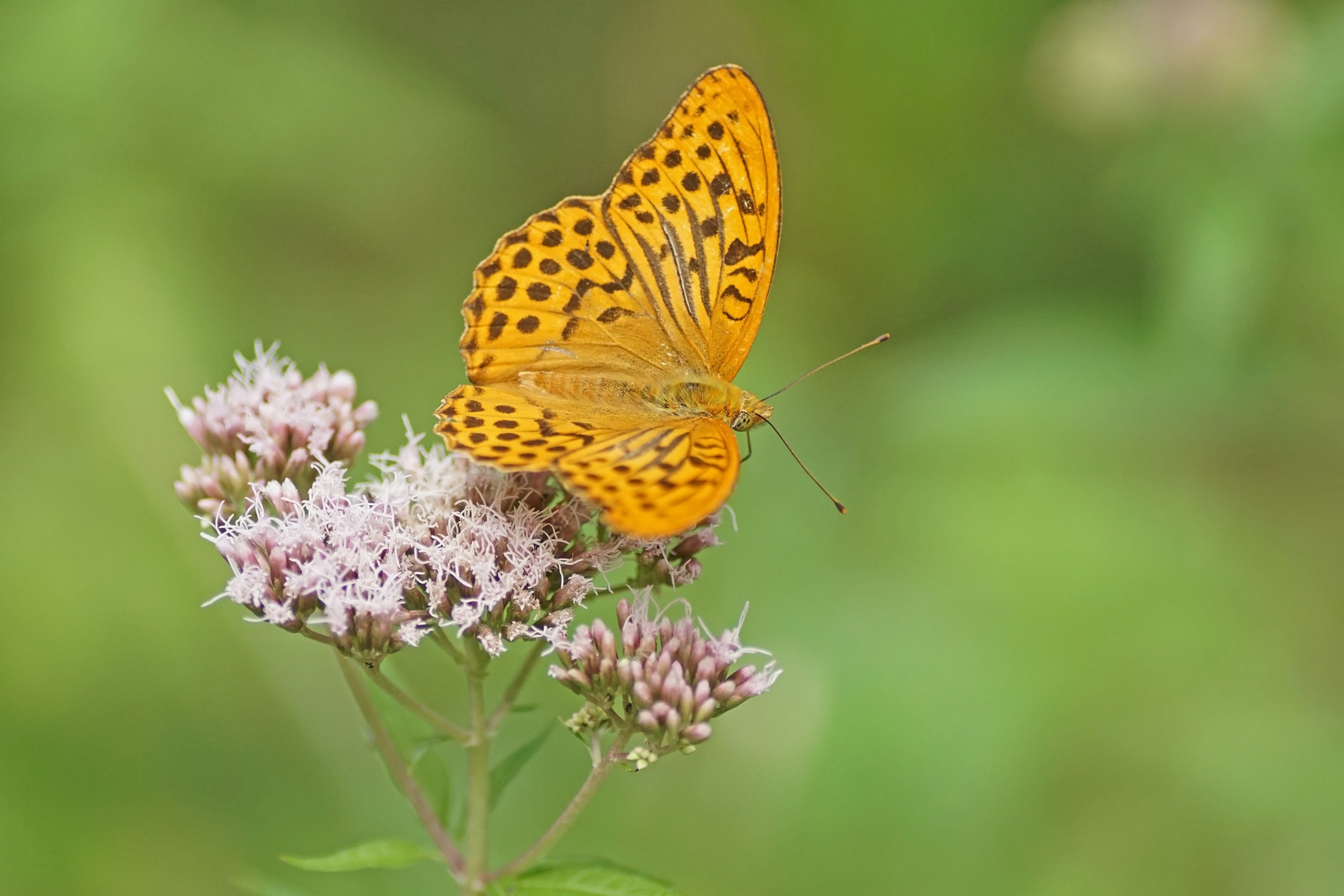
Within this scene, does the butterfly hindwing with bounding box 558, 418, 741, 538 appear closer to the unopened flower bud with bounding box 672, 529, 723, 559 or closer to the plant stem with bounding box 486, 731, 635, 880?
the unopened flower bud with bounding box 672, 529, 723, 559

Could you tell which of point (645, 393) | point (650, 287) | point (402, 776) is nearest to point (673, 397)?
point (645, 393)

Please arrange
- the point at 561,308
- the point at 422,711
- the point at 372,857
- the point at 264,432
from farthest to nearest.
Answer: the point at 561,308 → the point at 264,432 → the point at 422,711 → the point at 372,857

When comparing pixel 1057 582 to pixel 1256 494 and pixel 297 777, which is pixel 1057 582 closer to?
pixel 1256 494

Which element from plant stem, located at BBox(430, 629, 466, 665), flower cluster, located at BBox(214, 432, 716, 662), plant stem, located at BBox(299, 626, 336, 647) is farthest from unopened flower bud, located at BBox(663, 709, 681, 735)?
plant stem, located at BBox(299, 626, 336, 647)

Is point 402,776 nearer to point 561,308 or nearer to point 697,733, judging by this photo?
point 697,733

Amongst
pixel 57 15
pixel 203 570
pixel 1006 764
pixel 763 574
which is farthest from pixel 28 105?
pixel 1006 764

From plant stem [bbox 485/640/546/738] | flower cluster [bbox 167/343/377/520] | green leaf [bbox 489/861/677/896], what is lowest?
green leaf [bbox 489/861/677/896]

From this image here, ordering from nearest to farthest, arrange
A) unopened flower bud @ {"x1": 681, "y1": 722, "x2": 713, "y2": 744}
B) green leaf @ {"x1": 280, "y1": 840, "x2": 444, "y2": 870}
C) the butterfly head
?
green leaf @ {"x1": 280, "y1": 840, "x2": 444, "y2": 870} < unopened flower bud @ {"x1": 681, "y1": 722, "x2": 713, "y2": 744} < the butterfly head
